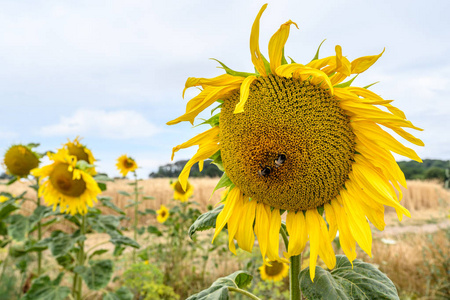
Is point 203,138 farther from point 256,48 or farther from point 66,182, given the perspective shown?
point 66,182

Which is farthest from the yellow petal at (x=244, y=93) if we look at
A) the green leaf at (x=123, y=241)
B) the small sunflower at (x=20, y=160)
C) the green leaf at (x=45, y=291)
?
the small sunflower at (x=20, y=160)

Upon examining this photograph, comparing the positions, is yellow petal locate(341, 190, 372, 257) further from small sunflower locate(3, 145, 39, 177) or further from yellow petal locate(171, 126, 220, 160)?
small sunflower locate(3, 145, 39, 177)

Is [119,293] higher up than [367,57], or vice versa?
[367,57]

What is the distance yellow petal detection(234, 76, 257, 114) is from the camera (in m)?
0.88

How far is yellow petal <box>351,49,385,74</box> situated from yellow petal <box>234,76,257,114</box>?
266mm

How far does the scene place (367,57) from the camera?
911 mm

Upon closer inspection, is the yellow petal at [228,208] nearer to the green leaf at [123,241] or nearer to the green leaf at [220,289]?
the green leaf at [220,289]

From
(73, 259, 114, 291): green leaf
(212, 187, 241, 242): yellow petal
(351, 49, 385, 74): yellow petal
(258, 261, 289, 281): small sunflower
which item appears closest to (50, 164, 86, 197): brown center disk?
(73, 259, 114, 291): green leaf

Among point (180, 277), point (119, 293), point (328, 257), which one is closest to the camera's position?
point (328, 257)

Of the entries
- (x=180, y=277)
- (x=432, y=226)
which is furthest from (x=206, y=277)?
(x=432, y=226)

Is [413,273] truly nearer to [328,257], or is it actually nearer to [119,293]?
[119,293]

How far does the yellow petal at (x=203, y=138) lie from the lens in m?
1.09

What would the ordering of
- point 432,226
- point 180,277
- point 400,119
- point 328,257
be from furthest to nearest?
point 432,226, point 180,277, point 328,257, point 400,119

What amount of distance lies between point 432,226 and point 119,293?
9.64 m
